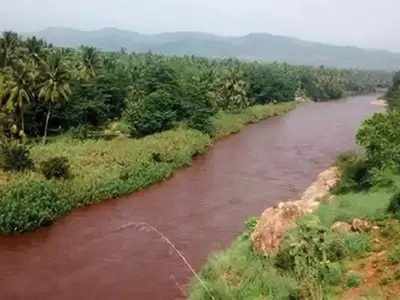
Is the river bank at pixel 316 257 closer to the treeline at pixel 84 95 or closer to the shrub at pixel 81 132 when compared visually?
the treeline at pixel 84 95

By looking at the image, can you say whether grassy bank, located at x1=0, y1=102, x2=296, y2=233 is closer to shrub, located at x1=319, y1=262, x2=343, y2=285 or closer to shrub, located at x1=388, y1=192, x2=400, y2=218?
shrub, located at x1=388, y1=192, x2=400, y2=218

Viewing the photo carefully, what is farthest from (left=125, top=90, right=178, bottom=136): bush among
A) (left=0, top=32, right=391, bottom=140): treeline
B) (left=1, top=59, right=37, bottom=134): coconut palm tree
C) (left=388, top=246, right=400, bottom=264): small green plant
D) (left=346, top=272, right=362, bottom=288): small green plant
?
(left=346, top=272, right=362, bottom=288): small green plant

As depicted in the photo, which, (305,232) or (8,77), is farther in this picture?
(8,77)

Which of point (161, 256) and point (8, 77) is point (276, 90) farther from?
point (161, 256)

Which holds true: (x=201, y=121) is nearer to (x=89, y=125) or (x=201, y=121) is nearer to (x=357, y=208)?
(x=89, y=125)

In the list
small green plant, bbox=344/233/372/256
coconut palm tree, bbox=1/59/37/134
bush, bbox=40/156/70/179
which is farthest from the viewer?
coconut palm tree, bbox=1/59/37/134

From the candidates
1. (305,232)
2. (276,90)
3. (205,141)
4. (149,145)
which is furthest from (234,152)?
(276,90)
